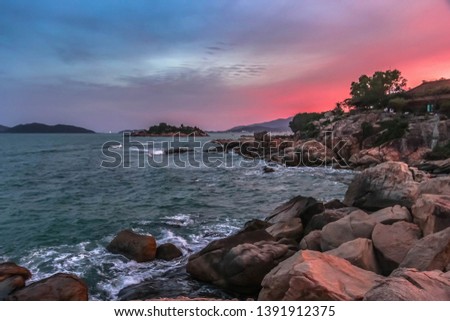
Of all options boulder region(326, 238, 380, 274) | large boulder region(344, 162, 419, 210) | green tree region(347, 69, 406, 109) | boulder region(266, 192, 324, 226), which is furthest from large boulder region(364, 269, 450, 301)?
green tree region(347, 69, 406, 109)

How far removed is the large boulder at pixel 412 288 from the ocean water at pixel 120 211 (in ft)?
25.7

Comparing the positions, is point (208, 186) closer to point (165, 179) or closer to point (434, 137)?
point (165, 179)

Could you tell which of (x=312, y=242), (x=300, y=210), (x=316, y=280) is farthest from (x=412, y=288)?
(x=300, y=210)

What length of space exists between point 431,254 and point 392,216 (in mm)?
3650

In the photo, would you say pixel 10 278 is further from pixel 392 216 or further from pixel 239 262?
pixel 392 216

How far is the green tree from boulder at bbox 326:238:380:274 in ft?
217

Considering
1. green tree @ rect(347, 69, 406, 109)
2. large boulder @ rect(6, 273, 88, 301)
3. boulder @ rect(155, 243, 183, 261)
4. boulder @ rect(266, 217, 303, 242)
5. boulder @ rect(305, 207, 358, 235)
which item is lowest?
boulder @ rect(155, 243, 183, 261)

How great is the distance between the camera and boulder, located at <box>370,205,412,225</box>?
33.9 feet

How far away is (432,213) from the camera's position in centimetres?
931

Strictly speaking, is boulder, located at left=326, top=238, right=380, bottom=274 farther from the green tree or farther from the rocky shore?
the green tree

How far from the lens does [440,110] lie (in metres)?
47.1

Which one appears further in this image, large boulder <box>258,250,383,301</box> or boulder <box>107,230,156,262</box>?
boulder <box>107,230,156,262</box>

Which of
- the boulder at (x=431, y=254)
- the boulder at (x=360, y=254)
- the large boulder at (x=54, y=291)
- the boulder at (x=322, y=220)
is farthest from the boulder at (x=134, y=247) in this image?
the boulder at (x=431, y=254)

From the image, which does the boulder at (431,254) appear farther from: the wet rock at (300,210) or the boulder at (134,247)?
the boulder at (134,247)
